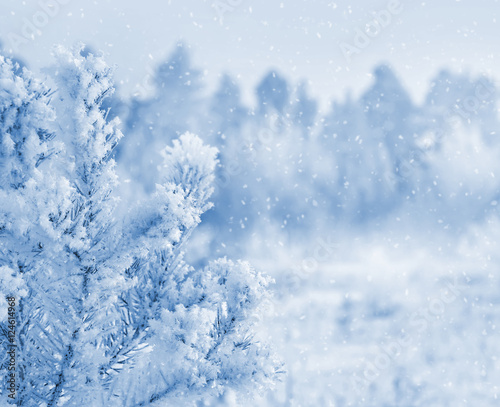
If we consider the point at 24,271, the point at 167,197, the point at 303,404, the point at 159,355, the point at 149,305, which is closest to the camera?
the point at 167,197

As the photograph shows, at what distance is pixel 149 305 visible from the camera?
14.1 feet

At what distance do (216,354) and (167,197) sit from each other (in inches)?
57.6

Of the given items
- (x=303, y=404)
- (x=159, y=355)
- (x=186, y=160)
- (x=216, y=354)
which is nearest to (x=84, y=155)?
(x=186, y=160)

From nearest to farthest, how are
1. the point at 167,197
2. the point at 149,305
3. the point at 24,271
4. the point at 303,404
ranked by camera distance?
the point at 167,197 < the point at 24,271 < the point at 149,305 < the point at 303,404

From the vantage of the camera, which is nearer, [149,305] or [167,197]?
[167,197]

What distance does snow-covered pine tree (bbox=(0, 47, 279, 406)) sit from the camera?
3.59 metres

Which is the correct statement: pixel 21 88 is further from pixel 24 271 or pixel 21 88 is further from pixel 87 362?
pixel 87 362

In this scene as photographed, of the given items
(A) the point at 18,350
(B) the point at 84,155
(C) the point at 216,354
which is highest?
(B) the point at 84,155

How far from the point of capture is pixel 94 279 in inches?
147

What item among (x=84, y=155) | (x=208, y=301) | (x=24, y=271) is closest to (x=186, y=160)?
(x=84, y=155)

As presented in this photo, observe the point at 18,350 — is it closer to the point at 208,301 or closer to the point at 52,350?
the point at 52,350

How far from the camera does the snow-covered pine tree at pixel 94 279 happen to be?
3590 millimetres

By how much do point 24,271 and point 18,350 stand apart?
0.61 metres

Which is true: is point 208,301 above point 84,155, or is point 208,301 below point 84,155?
below
